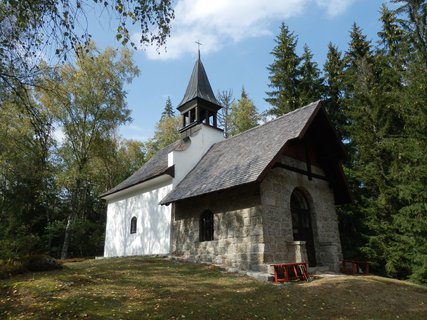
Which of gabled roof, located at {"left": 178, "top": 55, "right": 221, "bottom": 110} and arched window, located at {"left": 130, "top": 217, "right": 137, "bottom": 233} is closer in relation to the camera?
arched window, located at {"left": 130, "top": 217, "right": 137, "bottom": 233}

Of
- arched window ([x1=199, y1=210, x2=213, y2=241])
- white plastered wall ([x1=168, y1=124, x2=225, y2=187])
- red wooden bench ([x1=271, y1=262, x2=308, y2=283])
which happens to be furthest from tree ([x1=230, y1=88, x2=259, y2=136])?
red wooden bench ([x1=271, y1=262, x2=308, y2=283])

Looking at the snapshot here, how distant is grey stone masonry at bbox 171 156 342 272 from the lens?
39.1ft

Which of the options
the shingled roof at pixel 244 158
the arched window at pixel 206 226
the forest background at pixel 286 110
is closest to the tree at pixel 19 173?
the forest background at pixel 286 110

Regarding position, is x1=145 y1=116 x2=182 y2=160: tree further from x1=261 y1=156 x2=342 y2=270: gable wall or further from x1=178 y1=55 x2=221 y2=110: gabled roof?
x1=261 y1=156 x2=342 y2=270: gable wall

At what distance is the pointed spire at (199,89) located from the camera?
67.7ft

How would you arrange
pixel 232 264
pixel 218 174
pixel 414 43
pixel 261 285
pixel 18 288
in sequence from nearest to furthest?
1. pixel 18 288
2. pixel 261 285
3. pixel 232 264
4. pixel 218 174
5. pixel 414 43

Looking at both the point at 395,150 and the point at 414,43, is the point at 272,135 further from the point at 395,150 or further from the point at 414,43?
the point at 414,43

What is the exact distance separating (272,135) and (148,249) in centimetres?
837

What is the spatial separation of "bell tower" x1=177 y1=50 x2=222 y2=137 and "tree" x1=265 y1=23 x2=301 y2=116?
6.22 m

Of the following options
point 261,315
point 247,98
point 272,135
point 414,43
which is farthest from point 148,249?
point 247,98

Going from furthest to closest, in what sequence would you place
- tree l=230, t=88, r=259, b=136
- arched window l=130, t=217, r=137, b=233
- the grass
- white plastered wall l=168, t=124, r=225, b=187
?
tree l=230, t=88, r=259, b=136
arched window l=130, t=217, r=137, b=233
white plastered wall l=168, t=124, r=225, b=187
the grass

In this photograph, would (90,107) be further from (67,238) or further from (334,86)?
(334,86)

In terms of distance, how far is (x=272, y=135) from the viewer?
47.9 ft

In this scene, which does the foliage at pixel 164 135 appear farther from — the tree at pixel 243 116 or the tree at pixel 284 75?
the tree at pixel 284 75
